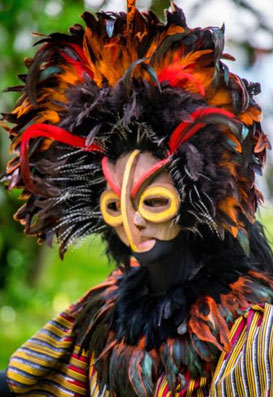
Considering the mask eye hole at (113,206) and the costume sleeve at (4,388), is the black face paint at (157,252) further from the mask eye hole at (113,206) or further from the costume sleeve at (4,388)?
the costume sleeve at (4,388)

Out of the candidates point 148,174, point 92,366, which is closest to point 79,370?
point 92,366

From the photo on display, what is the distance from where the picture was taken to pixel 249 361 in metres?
1.90

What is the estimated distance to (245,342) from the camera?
6.35ft

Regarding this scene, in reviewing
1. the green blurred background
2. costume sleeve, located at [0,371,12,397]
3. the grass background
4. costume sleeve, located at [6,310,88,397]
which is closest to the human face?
costume sleeve, located at [6,310,88,397]

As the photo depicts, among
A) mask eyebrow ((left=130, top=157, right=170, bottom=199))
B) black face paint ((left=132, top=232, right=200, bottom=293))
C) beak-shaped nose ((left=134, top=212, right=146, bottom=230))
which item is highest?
mask eyebrow ((left=130, top=157, right=170, bottom=199))

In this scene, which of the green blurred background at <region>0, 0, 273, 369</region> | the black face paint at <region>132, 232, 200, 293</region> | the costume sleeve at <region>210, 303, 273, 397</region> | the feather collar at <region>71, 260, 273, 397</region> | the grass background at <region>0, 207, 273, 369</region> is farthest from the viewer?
the grass background at <region>0, 207, 273, 369</region>

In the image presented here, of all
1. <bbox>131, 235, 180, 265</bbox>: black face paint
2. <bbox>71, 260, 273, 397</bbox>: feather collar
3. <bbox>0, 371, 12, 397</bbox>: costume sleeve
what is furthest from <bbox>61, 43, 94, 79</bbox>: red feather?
<bbox>0, 371, 12, 397</bbox>: costume sleeve

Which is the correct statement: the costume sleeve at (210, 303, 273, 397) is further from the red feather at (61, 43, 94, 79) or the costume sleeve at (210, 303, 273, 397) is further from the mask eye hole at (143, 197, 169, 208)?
the red feather at (61, 43, 94, 79)

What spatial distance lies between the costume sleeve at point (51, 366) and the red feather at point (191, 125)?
61cm

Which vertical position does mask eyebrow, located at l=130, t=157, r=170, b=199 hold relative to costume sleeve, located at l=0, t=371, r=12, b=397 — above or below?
above

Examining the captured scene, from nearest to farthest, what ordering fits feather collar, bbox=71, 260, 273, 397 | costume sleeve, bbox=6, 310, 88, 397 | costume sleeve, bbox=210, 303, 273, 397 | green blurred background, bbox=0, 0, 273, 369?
costume sleeve, bbox=210, 303, 273, 397 → feather collar, bbox=71, 260, 273, 397 → costume sleeve, bbox=6, 310, 88, 397 → green blurred background, bbox=0, 0, 273, 369

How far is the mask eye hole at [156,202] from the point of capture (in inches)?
79.1

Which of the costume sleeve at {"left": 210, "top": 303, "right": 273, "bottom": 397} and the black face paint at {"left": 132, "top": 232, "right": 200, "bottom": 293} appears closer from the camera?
the costume sleeve at {"left": 210, "top": 303, "right": 273, "bottom": 397}

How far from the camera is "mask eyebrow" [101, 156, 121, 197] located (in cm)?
204
